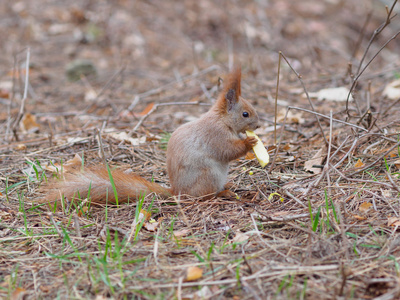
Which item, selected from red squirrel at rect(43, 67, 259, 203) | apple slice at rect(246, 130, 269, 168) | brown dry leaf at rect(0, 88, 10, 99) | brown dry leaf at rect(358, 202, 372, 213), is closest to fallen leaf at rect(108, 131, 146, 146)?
red squirrel at rect(43, 67, 259, 203)

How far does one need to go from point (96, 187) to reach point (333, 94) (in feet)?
8.73

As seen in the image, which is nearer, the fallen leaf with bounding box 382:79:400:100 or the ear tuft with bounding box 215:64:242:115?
the ear tuft with bounding box 215:64:242:115

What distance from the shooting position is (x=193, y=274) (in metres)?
1.66

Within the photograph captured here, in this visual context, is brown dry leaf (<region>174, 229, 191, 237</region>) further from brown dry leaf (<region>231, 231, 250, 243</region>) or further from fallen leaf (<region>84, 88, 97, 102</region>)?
fallen leaf (<region>84, 88, 97, 102</region>)

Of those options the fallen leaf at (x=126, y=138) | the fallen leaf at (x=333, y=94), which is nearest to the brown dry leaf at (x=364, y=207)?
the fallen leaf at (x=126, y=138)

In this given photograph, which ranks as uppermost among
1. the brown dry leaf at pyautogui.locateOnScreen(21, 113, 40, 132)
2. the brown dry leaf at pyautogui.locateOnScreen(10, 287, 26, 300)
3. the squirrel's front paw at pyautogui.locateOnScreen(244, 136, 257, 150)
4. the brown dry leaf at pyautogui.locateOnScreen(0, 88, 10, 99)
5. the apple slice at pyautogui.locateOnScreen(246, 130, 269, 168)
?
the squirrel's front paw at pyautogui.locateOnScreen(244, 136, 257, 150)

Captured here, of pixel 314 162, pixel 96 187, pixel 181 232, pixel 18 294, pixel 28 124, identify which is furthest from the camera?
pixel 28 124

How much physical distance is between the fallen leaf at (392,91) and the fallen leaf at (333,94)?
1.14 feet

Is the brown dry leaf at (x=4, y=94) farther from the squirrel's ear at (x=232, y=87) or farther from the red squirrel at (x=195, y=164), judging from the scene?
the squirrel's ear at (x=232, y=87)

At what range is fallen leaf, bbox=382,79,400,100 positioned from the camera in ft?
12.4

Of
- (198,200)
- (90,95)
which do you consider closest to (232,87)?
(198,200)

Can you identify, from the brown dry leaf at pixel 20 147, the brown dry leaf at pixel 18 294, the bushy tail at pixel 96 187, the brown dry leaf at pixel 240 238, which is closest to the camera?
the brown dry leaf at pixel 18 294

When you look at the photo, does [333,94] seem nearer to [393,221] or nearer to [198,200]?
[198,200]

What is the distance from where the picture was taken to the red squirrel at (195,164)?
2.36 m
